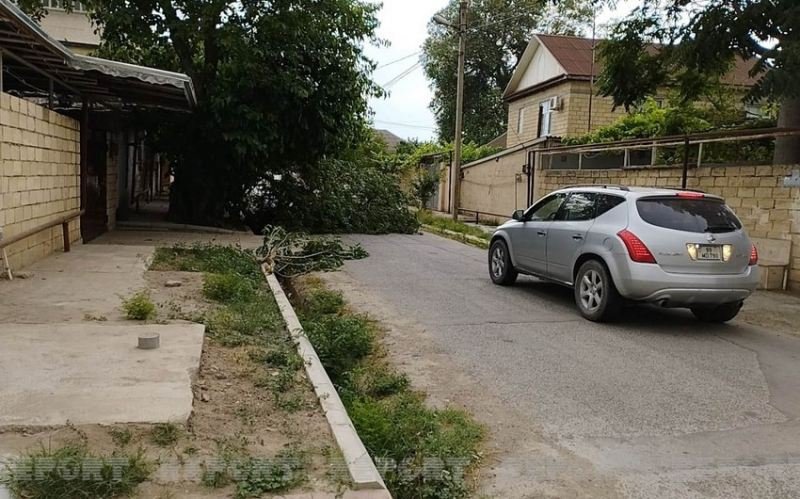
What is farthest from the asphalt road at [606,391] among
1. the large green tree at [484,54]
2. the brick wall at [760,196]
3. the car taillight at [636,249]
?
the large green tree at [484,54]

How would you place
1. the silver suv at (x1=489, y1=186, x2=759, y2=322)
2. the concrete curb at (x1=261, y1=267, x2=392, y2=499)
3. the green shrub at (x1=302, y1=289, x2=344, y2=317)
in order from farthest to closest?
the green shrub at (x1=302, y1=289, x2=344, y2=317) → the silver suv at (x1=489, y1=186, x2=759, y2=322) → the concrete curb at (x1=261, y1=267, x2=392, y2=499)

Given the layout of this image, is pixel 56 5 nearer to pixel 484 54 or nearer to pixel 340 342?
pixel 340 342

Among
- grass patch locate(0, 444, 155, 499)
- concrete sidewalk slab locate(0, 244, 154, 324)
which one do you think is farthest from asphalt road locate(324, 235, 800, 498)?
concrete sidewalk slab locate(0, 244, 154, 324)

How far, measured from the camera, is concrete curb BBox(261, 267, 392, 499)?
346cm

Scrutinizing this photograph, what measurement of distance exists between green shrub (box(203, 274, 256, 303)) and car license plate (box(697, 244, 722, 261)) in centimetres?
525

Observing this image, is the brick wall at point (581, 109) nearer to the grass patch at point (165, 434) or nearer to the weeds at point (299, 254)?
the weeds at point (299, 254)

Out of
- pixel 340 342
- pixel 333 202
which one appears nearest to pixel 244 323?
pixel 340 342

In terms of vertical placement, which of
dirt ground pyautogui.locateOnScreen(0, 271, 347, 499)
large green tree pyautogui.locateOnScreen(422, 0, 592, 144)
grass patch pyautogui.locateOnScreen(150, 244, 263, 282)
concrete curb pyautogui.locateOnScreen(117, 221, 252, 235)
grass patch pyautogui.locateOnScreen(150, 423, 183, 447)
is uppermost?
large green tree pyautogui.locateOnScreen(422, 0, 592, 144)

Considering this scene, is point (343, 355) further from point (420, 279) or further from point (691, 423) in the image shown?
point (420, 279)

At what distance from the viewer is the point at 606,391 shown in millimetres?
5625

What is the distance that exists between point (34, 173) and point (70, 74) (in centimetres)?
221

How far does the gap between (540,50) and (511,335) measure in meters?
25.7

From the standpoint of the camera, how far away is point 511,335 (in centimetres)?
751

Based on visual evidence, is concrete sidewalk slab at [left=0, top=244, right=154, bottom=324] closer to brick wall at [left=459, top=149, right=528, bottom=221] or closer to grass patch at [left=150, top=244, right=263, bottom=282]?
grass patch at [left=150, top=244, right=263, bottom=282]
